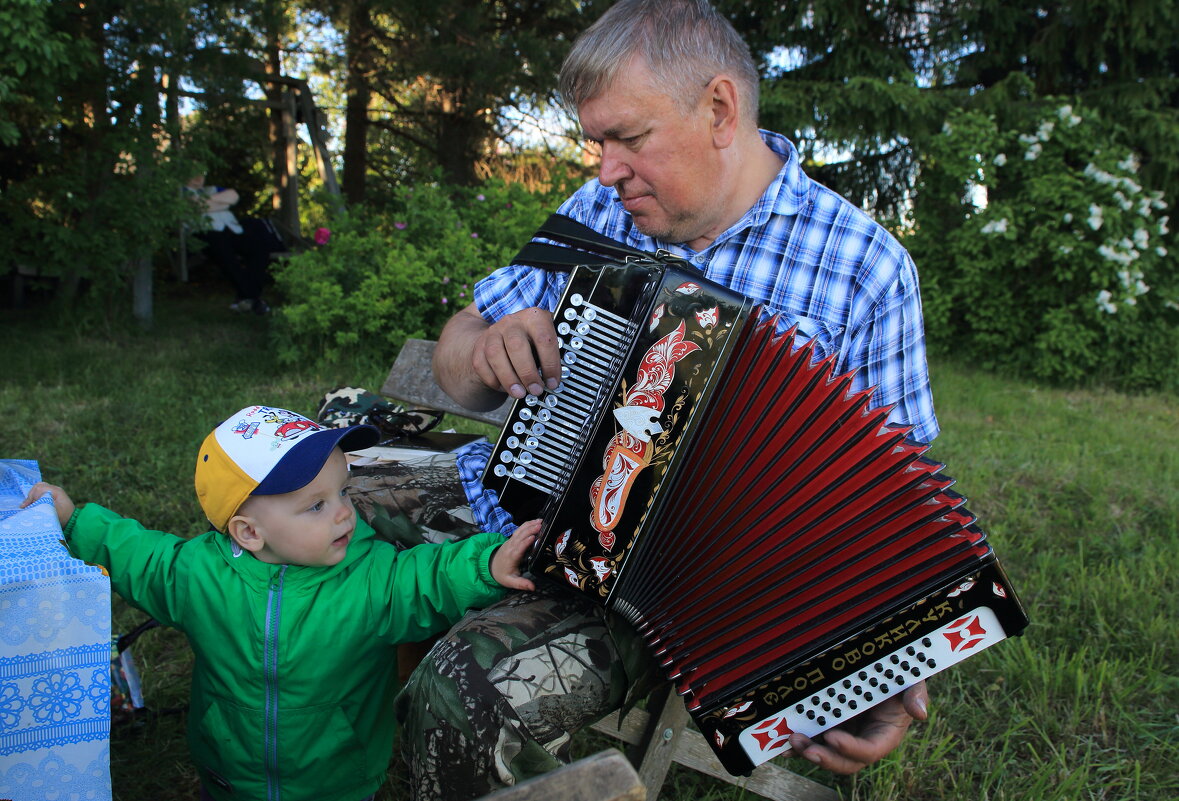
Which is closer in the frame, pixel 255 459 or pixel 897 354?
pixel 255 459

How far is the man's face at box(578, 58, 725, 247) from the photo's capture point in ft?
6.31

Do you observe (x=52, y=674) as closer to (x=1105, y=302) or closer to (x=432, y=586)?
(x=432, y=586)

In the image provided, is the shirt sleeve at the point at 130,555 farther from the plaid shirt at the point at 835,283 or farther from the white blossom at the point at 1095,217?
the white blossom at the point at 1095,217

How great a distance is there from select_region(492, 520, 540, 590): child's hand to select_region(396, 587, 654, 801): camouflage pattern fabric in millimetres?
79

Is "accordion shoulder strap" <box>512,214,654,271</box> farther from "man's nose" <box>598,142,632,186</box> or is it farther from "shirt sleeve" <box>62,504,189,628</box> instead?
"shirt sleeve" <box>62,504,189,628</box>

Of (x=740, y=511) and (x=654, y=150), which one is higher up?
(x=654, y=150)

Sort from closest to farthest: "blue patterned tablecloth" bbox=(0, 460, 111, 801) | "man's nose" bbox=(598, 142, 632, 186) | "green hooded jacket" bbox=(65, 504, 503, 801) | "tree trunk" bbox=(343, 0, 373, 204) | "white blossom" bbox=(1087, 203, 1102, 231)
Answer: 1. "blue patterned tablecloth" bbox=(0, 460, 111, 801)
2. "green hooded jacket" bbox=(65, 504, 503, 801)
3. "man's nose" bbox=(598, 142, 632, 186)
4. "white blossom" bbox=(1087, 203, 1102, 231)
5. "tree trunk" bbox=(343, 0, 373, 204)

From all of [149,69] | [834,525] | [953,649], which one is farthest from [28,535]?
[149,69]

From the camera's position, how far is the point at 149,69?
5.85 meters

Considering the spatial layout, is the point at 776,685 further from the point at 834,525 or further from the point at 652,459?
the point at 652,459

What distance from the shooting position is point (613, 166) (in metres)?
1.98

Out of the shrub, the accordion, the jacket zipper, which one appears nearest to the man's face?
the accordion

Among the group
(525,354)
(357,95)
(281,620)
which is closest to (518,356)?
(525,354)

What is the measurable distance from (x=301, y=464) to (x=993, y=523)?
317 cm
